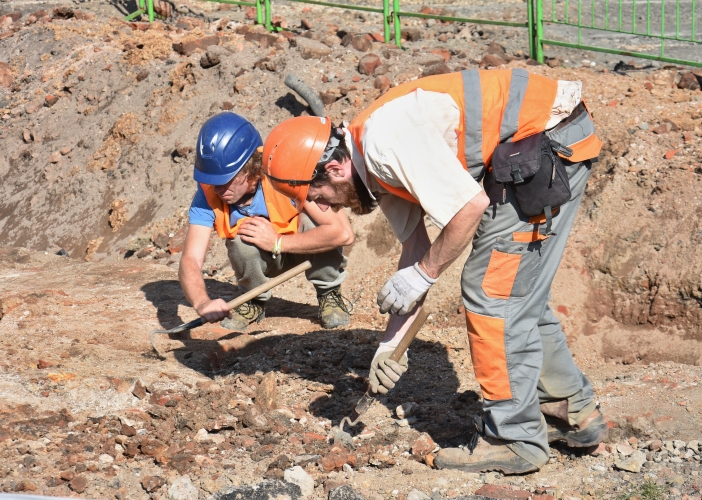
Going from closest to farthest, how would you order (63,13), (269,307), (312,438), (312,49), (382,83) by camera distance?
(312,438) < (269,307) < (382,83) < (312,49) < (63,13)

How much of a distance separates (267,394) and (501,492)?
121cm

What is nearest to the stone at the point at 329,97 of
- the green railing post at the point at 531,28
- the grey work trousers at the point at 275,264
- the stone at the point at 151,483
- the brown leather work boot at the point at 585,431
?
the green railing post at the point at 531,28

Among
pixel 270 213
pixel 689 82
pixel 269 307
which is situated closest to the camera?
pixel 270 213

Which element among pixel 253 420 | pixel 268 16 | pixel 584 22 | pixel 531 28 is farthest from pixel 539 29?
pixel 253 420

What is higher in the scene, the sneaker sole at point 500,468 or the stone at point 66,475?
the stone at point 66,475

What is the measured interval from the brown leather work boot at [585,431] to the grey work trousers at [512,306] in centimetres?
25

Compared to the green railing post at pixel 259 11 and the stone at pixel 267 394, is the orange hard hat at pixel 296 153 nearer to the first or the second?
the stone at pixel 267 394

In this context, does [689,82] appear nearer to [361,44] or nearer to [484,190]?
[361,44]

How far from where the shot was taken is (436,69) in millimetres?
6992

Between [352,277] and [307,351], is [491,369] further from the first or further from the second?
[352,277]

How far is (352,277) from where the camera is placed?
5734 millimetres

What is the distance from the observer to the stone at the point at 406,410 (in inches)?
Answer: 142

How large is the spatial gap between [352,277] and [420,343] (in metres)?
1.28

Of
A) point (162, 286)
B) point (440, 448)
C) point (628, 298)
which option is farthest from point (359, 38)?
point (440, 448)
